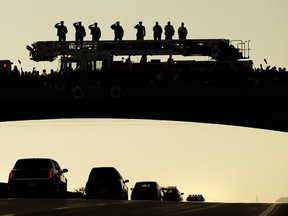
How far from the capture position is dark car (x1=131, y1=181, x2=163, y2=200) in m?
55.4

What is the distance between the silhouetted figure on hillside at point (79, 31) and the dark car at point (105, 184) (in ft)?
43.6

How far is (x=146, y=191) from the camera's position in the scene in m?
55.6

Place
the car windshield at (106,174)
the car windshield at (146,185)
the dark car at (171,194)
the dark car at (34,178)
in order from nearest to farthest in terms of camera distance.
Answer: the dark car at (34,178), the car windshield at (106,174), the car windshield at (146,185), the dark car at (171,194)

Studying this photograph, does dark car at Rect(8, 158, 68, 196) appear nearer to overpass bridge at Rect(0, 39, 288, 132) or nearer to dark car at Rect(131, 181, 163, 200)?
dark car at Rect(131, 181, 163, 200)

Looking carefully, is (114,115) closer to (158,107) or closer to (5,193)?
(158,107)

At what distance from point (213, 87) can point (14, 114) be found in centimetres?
1184

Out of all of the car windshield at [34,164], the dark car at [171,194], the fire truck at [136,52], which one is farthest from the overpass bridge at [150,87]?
the car windshield at [34,164]

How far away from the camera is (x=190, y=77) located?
60.1m

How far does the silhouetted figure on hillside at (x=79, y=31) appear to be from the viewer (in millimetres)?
57791

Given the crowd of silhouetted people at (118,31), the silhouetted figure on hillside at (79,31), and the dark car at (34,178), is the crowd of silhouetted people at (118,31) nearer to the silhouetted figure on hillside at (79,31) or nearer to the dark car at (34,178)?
the silhouetted figure on hillside at (79,31)

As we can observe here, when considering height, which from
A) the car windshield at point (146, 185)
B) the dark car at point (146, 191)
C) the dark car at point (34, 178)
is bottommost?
the dark car at point (146, 191)

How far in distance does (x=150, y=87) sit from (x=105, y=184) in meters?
16.6

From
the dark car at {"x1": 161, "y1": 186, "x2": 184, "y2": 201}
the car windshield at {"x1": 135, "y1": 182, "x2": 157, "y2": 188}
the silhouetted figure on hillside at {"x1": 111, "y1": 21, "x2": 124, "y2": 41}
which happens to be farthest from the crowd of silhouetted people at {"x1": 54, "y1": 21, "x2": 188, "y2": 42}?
the dark car at {"x1": 161, "y1": 186, "x2": 184, "y2": 201}

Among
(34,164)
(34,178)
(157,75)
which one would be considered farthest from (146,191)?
(34,178)
